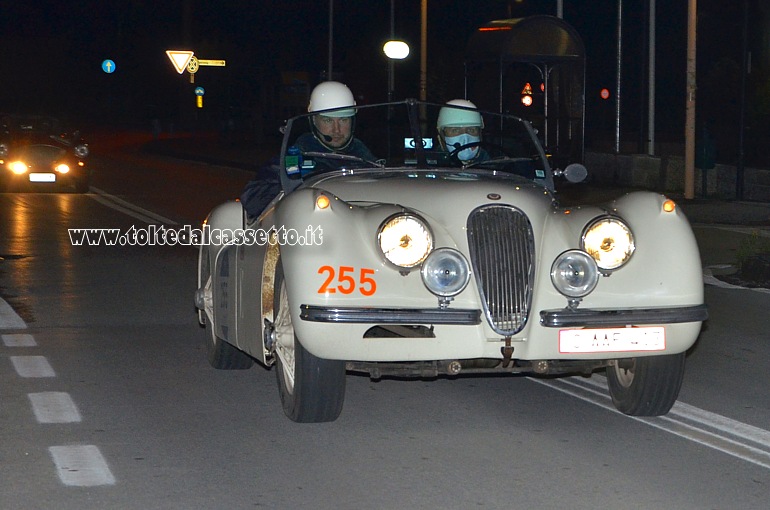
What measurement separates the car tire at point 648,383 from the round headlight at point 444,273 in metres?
1.07

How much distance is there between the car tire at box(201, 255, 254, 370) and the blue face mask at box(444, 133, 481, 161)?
176 centimetres

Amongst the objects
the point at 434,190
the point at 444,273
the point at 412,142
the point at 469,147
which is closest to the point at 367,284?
the point at 444,273

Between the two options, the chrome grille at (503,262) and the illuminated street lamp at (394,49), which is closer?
the chrome grille at (503,262)

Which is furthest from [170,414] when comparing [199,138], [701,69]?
[701,69]

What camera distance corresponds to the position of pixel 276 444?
21.3 feet

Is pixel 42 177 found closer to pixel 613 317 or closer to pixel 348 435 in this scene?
pixel 348 435

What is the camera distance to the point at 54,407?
7.33 metres

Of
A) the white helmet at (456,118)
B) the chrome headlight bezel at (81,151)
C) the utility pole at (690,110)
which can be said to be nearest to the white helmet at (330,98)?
the white helmet at (456,118)

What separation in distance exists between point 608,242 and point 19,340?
4.72 metres

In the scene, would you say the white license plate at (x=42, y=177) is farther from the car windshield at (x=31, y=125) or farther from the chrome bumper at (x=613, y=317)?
the chrome bumper at (x=613, y=317)

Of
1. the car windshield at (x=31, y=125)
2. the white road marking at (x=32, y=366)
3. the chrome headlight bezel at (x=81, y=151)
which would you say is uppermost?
the car windshield at (x=31, y=125)

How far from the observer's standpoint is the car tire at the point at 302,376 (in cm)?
661

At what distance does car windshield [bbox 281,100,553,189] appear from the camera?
7.80m

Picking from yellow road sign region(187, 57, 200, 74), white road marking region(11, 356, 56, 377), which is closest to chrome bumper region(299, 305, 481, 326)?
white road marking region(11, 356, 56, 377)
